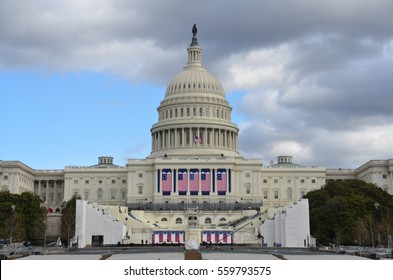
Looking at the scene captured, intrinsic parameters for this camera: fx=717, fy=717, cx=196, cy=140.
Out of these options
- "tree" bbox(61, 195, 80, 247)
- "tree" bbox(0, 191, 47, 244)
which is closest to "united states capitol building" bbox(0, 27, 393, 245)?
"tree" bbox(61, 195, 80, 247)

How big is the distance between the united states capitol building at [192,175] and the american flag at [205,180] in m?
0.23

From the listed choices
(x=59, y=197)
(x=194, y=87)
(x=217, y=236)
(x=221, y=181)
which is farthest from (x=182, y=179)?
(x=217, y=236)

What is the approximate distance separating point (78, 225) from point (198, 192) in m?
56.5

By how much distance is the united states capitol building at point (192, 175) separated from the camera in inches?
6201

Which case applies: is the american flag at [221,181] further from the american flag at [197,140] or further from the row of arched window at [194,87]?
the row of arched window at [194,87]

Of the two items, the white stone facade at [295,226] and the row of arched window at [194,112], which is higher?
the row of arched window at [194,112]

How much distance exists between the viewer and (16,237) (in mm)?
111062

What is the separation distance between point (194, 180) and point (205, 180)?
2.52 meters

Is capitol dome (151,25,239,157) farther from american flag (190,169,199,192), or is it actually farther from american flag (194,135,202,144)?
american flag (190,169,199,192)

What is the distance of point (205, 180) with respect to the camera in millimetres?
164500

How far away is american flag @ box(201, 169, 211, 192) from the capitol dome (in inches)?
294

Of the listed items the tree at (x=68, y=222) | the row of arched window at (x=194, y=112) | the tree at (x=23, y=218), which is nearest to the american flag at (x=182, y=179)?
the row of arched window at (x=194, y=112)
